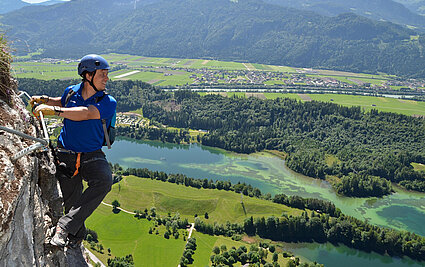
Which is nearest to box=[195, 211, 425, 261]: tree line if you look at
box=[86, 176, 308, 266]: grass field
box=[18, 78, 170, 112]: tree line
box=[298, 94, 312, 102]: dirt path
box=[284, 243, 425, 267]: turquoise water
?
box=[284, 243, 425, 267]: turquoise water

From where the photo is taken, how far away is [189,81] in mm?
189375

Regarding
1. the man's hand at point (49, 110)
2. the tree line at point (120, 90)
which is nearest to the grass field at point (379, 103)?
the tree line at point (120, 90)

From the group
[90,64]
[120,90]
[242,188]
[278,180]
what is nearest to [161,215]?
[242,188]

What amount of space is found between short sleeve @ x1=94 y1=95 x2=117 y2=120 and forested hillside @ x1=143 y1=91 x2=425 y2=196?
7941 cm

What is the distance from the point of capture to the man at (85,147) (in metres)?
6.71

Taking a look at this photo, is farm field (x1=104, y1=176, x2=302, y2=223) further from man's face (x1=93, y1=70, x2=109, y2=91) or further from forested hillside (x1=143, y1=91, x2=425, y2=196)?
man's face (x1=93, y1=70, x2=109, y2=91)

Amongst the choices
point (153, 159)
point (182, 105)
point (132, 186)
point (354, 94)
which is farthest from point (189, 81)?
point (132, 186)

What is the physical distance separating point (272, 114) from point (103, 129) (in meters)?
125

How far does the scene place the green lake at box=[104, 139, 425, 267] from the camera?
5772 cm

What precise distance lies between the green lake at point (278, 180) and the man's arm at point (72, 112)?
182 ft

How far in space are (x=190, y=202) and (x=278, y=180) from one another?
84.9ft

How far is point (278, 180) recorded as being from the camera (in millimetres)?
81500

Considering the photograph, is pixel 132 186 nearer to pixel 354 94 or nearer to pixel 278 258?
pixel 278 258

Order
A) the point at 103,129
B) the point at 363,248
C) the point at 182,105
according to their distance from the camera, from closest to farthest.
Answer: the point at 103,129, the point at 363,248, the point at 182,105
